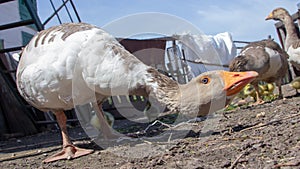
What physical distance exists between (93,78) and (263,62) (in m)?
4.31

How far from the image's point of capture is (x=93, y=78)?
10.4ft

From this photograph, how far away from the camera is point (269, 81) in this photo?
7.01 metres

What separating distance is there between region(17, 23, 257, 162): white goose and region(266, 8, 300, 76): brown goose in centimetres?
465

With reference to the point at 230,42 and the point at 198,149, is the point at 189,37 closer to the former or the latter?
the point at 230,42

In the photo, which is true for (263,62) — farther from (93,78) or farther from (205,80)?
(93,78)

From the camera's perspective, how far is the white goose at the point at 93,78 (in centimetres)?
278

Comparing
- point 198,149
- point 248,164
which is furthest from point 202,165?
point 198,149

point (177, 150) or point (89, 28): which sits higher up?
point (89, 28)

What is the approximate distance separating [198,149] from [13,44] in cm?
962

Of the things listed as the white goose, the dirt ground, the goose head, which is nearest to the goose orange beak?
the white goose

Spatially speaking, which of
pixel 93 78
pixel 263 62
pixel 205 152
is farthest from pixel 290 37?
pixel 205 152

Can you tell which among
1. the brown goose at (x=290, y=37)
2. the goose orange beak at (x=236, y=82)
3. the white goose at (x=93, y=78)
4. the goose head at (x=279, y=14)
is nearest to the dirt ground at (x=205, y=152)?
the white goose at (x=93, y=78)

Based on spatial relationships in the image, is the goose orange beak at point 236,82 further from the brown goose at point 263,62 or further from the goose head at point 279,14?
the goose head at point 279,14

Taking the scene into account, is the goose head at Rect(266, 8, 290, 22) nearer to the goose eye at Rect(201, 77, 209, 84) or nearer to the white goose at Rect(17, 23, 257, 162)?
the white goose at Rect(17, 23, 257, 162)
